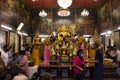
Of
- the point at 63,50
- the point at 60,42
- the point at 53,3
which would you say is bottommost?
the point at 63,50

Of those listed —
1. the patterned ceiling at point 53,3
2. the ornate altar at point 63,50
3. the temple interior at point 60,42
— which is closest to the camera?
the temple interior at point 60,42

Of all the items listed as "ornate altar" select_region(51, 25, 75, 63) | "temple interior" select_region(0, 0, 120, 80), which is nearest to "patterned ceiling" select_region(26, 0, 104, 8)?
"temple interior" select_region(0, 0, 120, 80)

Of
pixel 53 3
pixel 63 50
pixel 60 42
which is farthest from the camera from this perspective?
pixel 53 3

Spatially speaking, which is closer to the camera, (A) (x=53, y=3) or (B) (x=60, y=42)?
(B) (x=60, y=42)

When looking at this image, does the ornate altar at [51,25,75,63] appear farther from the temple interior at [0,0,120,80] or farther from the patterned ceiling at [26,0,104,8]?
the patterned ceiling at [26,0,104,8]

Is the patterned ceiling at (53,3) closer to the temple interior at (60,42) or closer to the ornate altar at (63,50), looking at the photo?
the temple interior at (60,42)

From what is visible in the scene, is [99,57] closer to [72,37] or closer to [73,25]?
[72,37]

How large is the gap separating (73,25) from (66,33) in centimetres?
828

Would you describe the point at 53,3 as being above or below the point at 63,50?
above

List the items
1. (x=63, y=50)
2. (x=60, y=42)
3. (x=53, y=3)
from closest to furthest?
(x=63, y=50) < (x=60, y=42) < (x=53, y=3)

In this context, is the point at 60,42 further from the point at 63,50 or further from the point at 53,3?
the point at 53,3

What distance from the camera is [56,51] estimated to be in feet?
54.1

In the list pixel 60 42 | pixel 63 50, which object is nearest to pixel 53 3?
pixel 60 42

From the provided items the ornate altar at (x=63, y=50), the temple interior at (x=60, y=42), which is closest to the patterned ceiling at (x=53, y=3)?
the temple interior at (x=60, y=42)
